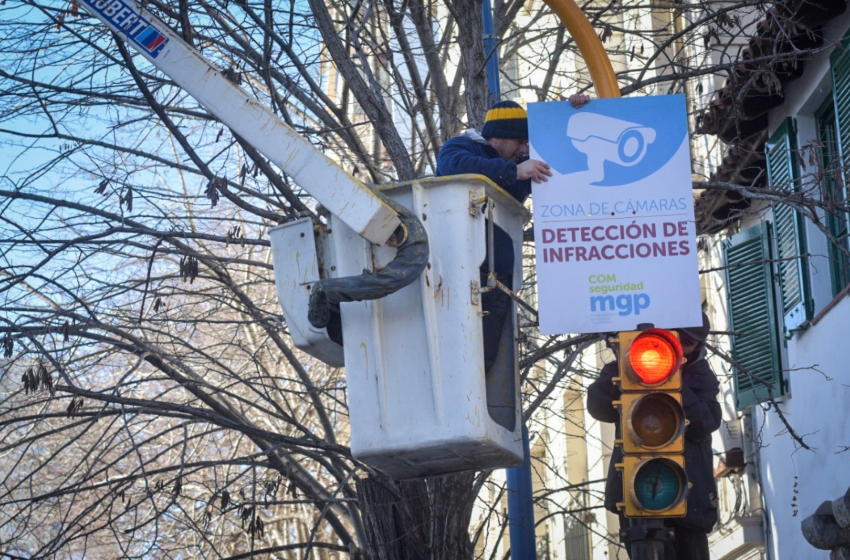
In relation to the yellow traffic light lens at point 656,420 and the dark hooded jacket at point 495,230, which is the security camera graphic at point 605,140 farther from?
the yellow traffic light lens at point 656,420

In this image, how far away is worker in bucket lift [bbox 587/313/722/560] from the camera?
6070 mm

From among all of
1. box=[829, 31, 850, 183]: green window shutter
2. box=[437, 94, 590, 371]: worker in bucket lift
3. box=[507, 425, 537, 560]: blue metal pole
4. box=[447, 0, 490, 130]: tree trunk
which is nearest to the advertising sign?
box=[437, 94, 590, 371]: worker in bucket lift

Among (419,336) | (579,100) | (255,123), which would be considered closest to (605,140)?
(579,100)

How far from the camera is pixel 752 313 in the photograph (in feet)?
35.3

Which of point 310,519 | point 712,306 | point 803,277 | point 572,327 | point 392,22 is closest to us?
point 572,327


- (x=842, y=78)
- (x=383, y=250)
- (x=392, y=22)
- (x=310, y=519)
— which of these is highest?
(x=392, y=22)

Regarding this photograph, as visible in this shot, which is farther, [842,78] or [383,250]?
[842,78]

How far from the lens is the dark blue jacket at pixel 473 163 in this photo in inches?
230

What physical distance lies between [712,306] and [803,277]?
347 cm

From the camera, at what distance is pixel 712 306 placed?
1267 centimetres

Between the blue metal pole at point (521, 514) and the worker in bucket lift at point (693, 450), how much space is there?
1.85 m

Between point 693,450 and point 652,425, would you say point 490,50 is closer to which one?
point 693,450

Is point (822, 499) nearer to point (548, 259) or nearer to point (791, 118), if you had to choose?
point (791, 118)

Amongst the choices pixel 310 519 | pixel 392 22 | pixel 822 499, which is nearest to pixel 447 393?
pixel 822 499
